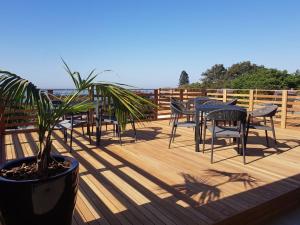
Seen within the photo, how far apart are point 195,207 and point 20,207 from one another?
1.36 m

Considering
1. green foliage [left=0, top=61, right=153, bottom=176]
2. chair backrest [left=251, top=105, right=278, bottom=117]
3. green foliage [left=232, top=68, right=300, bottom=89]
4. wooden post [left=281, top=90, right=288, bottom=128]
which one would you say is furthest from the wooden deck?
green foliage [left=232, top=68, right=300, bottom=89]

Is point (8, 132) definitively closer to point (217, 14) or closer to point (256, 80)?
point (217, 14)

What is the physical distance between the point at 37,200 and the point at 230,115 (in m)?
2.58

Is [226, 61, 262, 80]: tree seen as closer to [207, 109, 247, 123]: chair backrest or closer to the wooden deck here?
the wooden deck

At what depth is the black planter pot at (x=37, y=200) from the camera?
1.40m

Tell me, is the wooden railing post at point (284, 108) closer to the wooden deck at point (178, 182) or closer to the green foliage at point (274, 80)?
the wooden deck at point (178, 182)

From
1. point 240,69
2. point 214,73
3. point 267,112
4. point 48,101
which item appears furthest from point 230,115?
point 214,73

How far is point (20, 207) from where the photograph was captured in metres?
1.43

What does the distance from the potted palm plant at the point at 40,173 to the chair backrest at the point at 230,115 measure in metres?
1.83

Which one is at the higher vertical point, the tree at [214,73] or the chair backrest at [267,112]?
the tree at [214,73]

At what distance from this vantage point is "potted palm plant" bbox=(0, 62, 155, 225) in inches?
55.8

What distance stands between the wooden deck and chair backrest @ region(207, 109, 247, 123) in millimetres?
608

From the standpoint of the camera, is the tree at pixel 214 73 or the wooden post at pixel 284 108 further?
the tree at pixel 214 73

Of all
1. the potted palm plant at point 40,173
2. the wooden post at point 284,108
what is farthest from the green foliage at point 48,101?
the wooden post at point 284,108
